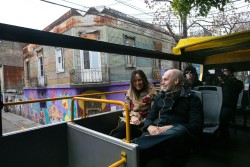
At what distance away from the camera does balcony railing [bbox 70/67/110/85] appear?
13305 millimetres

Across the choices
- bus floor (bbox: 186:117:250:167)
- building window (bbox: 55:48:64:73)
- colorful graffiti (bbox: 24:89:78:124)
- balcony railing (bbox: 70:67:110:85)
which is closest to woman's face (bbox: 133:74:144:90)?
bus floor (bbox: 186:117:250:167)

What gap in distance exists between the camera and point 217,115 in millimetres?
3596

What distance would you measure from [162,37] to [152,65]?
2913mm

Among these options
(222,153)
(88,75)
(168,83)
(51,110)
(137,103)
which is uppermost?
(88,75)

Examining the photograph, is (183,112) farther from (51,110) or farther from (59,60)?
(51,110)

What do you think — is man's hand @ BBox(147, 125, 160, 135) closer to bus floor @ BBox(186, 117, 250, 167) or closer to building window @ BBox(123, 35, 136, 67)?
bus floor @ BBox(186, 117, 250, 167)

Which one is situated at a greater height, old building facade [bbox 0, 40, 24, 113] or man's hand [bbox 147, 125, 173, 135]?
old building facade [bbox 0, 40, 24, 113]

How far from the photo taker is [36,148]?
260cm

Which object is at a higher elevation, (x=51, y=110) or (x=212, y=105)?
(x=212, y=105)

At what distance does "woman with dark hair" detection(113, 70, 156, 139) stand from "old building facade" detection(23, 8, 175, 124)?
8.83 meters

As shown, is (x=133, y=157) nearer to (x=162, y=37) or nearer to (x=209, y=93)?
(x=209, y=93)

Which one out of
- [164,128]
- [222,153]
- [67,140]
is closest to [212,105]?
[222,153]

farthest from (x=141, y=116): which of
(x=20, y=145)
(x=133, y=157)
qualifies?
(x=20, y=145)

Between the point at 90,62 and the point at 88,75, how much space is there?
0.86 metres
